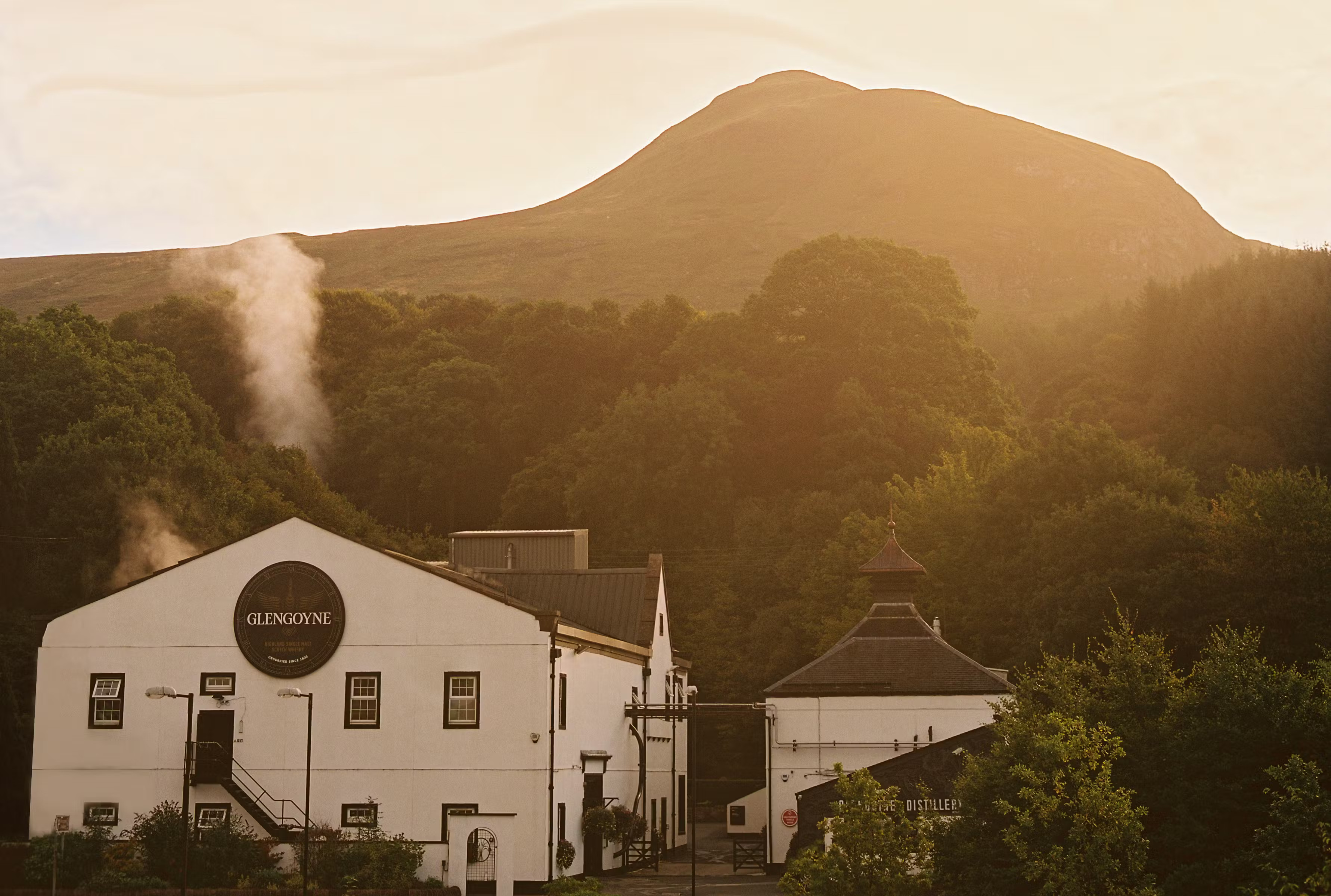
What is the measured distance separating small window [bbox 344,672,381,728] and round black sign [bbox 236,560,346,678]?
112 cm

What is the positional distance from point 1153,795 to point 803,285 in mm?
59467

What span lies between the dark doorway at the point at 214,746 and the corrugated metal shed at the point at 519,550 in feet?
45.8

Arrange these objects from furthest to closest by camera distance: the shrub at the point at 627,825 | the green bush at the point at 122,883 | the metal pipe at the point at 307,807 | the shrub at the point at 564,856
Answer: the shrub at the point at 627,825, the shrub at the point at 564,856, the green bush at the point at 122,883, the metal pipe at the point at 307,807

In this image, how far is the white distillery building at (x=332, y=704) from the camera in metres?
42.8

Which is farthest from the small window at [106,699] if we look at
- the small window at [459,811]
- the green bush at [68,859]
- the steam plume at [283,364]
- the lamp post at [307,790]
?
the steam plume at [283,364]

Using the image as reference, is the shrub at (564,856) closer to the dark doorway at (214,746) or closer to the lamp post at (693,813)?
the lamp post at (693,813)

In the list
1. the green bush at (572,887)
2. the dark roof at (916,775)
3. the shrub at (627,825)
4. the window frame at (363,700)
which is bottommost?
the green bush at (572,887)

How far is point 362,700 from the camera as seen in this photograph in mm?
44281

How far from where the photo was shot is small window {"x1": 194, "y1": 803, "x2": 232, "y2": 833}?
140ft

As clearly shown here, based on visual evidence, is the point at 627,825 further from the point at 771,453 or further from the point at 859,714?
the point at 771,453

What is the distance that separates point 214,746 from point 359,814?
4749 millimetres

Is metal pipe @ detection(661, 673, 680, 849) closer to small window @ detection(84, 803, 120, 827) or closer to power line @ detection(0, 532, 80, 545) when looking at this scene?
small window @ detection(84, 803, 120, 827)

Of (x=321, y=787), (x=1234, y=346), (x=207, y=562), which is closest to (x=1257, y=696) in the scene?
(x=321, y=787)

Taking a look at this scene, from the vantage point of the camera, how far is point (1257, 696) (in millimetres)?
26188
